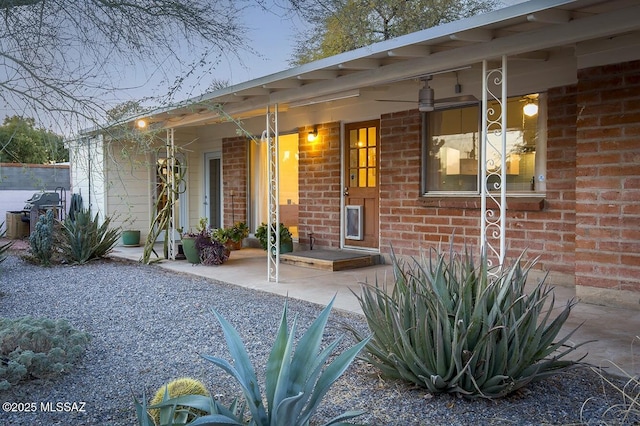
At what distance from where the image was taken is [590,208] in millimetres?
5820

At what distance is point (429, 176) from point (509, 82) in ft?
6.10

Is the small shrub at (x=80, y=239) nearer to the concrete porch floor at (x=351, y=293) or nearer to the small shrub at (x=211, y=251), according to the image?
the concrete porch floor at (x=351, y=293)

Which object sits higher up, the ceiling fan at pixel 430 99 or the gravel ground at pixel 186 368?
the ceiling fan at pixel 430 99

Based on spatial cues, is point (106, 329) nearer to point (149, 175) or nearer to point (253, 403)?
point (253, 403)

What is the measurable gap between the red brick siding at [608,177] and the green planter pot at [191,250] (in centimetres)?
611

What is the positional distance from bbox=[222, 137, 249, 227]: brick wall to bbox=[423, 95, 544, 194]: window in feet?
16.3

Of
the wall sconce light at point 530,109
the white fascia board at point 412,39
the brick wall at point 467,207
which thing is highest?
the white fascia board at point 412,39

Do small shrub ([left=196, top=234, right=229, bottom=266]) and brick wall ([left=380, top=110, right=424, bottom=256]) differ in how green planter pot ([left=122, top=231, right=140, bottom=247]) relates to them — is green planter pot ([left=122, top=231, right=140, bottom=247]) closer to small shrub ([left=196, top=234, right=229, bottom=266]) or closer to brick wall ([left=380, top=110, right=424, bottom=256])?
small shrub ([left=196, top=234, right=229, bottom=266])

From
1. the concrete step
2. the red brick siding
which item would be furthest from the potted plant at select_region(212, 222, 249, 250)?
the red brick siding

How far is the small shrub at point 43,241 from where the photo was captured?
897 centimetres

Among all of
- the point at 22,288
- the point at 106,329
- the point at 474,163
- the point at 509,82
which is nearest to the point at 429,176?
the point at 474,163

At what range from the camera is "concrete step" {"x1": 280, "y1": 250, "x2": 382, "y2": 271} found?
8.31 metres

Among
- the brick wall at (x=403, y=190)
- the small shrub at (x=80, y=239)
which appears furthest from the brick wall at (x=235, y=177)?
the brick wall at (x=403, y=190)

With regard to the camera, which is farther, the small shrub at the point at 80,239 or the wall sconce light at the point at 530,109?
the small shrub at the point at 80,239
